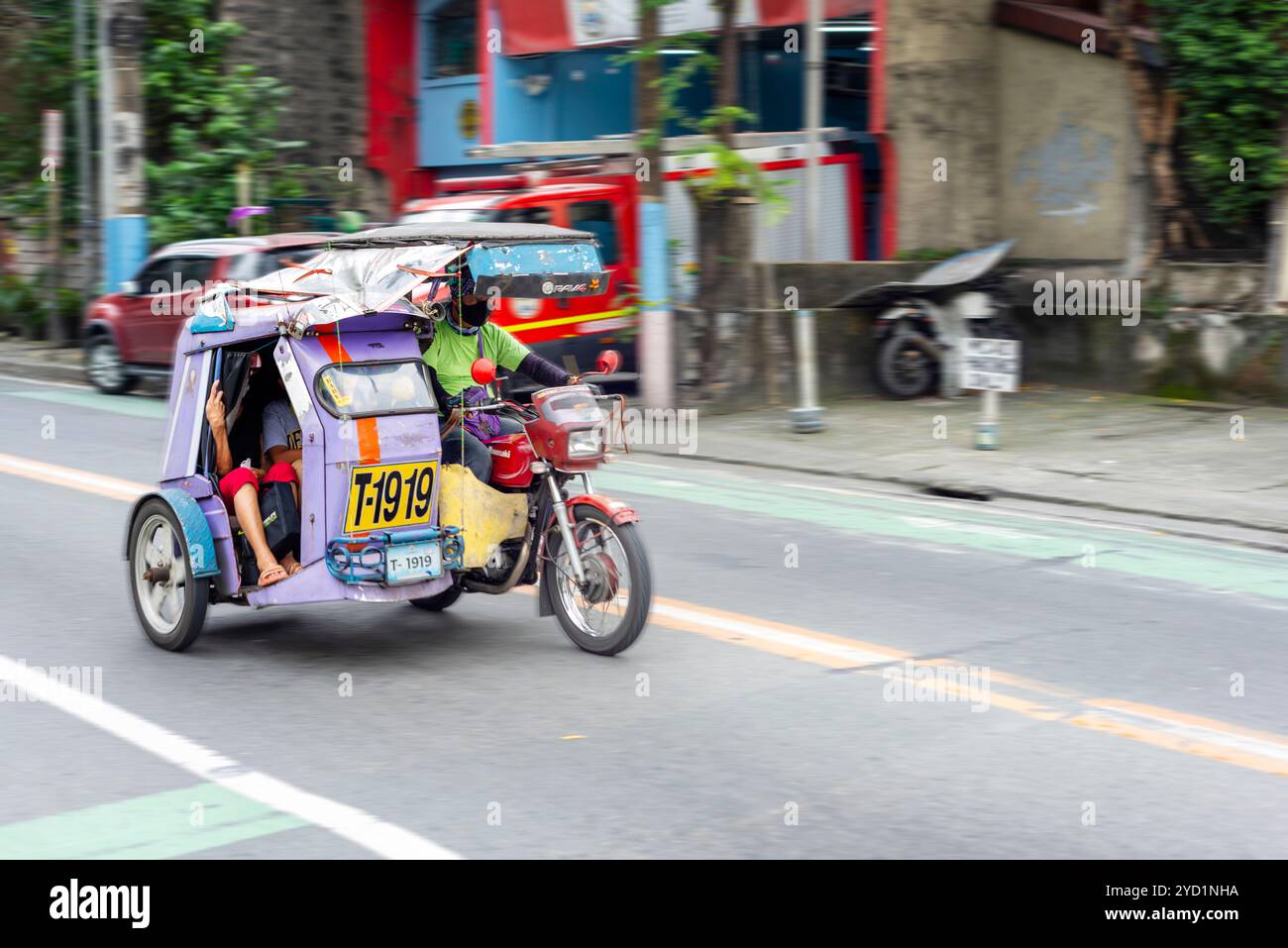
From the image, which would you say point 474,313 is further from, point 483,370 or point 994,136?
point 994,136

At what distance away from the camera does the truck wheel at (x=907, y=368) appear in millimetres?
16500

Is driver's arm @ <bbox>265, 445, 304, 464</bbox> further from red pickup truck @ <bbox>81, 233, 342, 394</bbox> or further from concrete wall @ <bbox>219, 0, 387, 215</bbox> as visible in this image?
concrete wall @ <bbox>219, 0, 387, 215</bbox>

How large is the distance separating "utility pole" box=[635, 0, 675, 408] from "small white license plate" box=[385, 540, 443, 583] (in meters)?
9.08

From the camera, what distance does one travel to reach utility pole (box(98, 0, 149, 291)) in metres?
20.2

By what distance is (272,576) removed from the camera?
7.18m

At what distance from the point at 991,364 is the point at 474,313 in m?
6.78

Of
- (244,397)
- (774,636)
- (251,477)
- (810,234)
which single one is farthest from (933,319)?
(251,477)

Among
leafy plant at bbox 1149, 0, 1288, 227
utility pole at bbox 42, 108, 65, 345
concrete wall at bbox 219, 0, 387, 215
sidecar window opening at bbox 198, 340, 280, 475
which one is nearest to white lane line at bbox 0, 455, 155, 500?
sidecar window opening at bbox 198, 340, 280, 475

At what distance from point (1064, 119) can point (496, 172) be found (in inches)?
416

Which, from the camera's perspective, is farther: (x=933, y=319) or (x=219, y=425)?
(x=933, y=319)

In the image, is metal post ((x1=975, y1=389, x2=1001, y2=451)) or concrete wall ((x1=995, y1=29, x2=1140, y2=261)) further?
concrete wall ((x1=995, y1=29, x2=1140, y2=261))

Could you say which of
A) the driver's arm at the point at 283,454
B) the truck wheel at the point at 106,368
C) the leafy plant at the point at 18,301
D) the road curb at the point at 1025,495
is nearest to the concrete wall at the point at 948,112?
the road curb at the point at 1025,495
